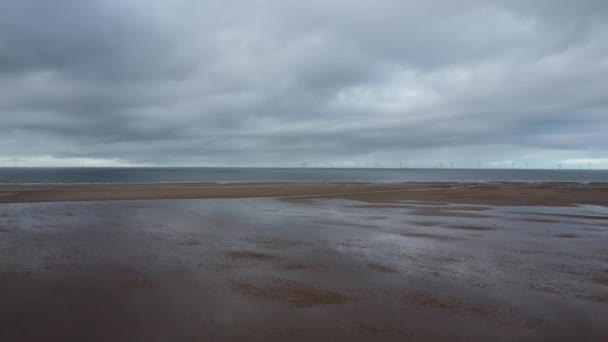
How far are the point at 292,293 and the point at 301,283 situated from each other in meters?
0.75

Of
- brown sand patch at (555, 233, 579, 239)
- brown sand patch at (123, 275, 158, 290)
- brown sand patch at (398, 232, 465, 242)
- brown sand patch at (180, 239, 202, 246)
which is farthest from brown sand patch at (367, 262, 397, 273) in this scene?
brown sand patch at (555, 233, 579, 239)

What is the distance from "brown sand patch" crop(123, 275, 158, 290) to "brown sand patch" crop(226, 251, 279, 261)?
2884mm

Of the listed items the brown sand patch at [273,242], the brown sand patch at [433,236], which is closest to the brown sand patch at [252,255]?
the brown sand patch at [273,242]

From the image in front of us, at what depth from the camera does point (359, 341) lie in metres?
5.69

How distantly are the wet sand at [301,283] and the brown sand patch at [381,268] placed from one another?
6cm

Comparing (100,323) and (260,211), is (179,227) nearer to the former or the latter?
(260,211)

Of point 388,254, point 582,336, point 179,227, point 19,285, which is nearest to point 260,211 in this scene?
point 179,227

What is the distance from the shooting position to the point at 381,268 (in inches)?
392

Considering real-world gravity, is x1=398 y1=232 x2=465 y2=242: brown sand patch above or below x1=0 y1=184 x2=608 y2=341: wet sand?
above

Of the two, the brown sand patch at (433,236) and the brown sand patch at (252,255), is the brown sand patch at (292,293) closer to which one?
the brown sand patch at (252,255)

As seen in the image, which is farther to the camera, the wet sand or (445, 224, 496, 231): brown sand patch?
(445, 224, 496, 231): brown sand patch

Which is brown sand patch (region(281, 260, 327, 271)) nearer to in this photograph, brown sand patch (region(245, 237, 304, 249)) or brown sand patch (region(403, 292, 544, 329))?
brown sand patch (region(245, 237, 304, 249))

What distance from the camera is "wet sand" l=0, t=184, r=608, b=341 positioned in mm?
6137

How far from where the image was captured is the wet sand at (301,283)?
6.14m
